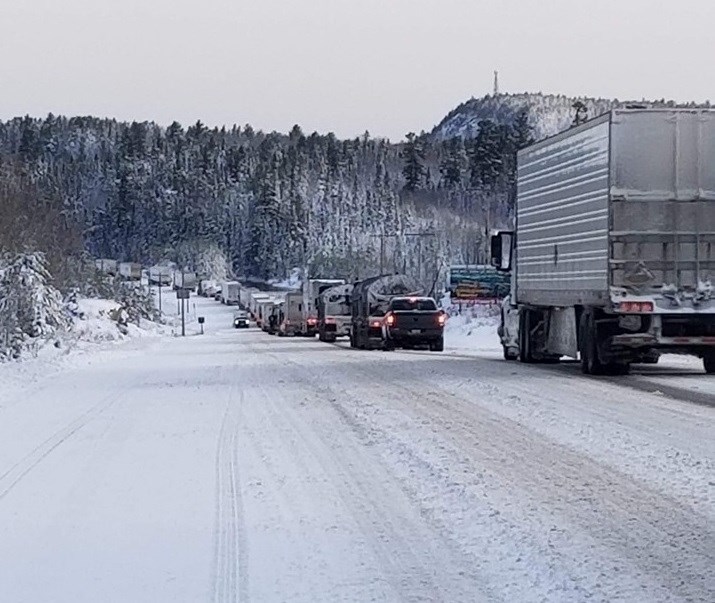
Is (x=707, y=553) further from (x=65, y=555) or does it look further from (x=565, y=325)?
(x=565, y=325)

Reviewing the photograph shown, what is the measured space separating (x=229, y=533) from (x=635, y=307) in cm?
1325

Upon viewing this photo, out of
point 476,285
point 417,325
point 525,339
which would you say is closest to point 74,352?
point 417,325

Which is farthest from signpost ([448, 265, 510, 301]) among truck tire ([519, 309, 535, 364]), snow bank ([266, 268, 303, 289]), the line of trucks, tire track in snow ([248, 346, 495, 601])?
snow bank ([266, 268, 303, 289])

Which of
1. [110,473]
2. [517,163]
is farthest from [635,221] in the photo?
[110,473]

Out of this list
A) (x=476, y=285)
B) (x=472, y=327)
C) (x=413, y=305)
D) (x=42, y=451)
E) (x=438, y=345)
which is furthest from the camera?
(x=476, y=285)

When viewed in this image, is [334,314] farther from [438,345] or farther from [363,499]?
[363,499]

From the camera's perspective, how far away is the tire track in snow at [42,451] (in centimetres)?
1105

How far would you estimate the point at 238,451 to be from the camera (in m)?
12.8

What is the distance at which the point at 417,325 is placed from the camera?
128ft

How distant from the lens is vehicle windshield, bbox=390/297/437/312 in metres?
39.6

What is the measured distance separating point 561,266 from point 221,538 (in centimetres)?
1639

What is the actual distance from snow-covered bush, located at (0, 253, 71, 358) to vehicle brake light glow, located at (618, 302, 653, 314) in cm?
1758

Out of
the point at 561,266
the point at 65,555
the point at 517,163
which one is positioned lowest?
the point at 65,555

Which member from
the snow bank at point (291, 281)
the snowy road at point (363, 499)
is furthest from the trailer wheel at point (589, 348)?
the snow bank at point (291, 281)
